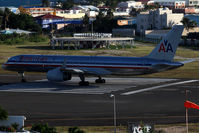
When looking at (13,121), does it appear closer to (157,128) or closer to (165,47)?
(157,128)

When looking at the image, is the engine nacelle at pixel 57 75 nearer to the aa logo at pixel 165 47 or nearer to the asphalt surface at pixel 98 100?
the asphalt surface at pixel 98 100

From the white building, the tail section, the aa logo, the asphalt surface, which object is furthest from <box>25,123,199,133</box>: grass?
the white building

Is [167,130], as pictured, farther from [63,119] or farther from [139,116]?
[63,119]

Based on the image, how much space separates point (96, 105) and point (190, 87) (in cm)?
1722

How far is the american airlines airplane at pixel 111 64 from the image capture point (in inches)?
2484

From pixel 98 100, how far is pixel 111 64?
931 cm

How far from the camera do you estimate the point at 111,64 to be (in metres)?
65.2

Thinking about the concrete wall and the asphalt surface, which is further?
the asphalt surface

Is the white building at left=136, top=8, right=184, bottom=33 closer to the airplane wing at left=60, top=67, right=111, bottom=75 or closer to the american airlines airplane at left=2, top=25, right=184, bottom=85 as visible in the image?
the american airlines airplane at left=2, top=25, right=184, bottom=85

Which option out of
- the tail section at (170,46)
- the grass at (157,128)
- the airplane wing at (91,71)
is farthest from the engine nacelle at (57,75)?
the grass at (157,128)

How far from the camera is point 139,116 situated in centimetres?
4800

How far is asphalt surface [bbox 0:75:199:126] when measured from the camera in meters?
47.4

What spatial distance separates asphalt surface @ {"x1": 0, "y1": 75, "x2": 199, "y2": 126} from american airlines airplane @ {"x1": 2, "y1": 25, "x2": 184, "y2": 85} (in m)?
2.26

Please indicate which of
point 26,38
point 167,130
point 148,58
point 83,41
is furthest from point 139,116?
point 26,38
